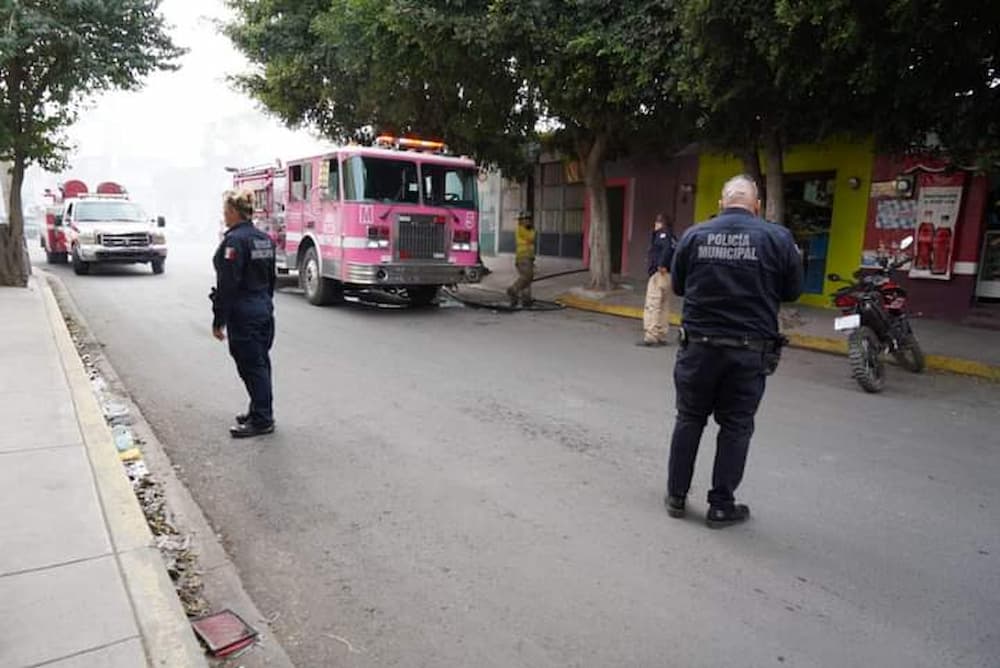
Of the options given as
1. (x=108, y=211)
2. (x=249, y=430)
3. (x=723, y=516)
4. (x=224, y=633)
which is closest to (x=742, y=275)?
(x=723, y=516)

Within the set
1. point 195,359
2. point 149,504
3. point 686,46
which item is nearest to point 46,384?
point 195,359

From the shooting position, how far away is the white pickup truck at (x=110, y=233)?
16156 mm

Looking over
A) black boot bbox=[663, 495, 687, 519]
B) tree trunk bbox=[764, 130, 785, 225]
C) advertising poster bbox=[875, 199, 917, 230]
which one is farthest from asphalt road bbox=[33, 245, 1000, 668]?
advertising poster bbox=[875, 199, 917, 230]

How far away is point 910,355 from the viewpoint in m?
7.91

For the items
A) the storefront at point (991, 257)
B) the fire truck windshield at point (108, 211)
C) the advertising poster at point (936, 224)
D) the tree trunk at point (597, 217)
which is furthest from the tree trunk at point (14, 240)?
the storefront at point (991, 257)

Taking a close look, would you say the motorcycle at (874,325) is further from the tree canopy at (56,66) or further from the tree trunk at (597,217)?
the tree canopy at (56,66)

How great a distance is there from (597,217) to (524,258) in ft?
8.27

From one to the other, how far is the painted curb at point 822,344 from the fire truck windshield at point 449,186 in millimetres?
3161

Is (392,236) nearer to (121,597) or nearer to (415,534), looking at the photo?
(415,534)

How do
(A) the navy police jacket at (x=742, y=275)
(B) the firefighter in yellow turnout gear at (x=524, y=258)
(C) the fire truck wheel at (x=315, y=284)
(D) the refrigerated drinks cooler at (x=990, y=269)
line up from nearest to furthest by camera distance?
(A) the navy police jacket at (x=742, y=275) < (D) the refrigerated drinks cooler at (x=990, y=269) < (C) the fire truck wheel at (x=315, y=284) < (B) the firefighter in yellow turnout gear at (x=524, y=258)

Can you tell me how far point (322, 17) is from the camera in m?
13.4

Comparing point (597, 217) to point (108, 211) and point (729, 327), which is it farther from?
Result: point (108, 211)

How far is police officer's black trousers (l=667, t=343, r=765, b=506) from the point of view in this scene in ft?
12.0

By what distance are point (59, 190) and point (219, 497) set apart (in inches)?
825
